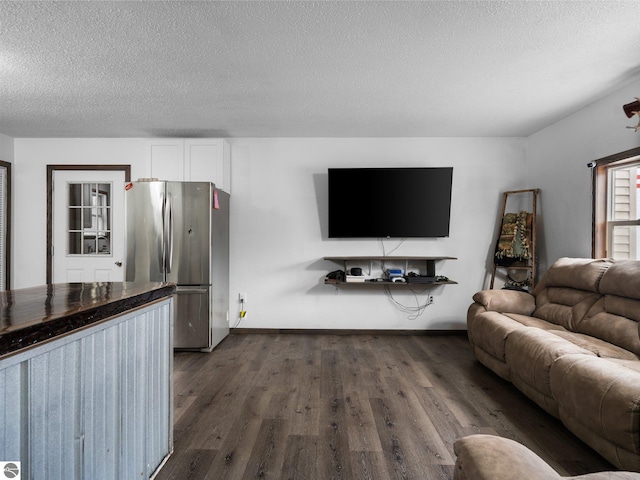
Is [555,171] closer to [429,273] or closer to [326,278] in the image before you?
[429,273]

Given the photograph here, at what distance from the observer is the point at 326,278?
4.21 meters

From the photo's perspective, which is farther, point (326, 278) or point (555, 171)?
point (326, 278)

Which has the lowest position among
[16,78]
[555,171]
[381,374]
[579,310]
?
[381,374]

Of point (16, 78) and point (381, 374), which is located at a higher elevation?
point (16, 78)

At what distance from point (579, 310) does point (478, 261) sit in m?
1.56

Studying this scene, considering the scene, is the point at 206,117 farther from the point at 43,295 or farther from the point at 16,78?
the point at 43,295

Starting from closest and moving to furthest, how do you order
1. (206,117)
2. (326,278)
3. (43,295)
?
(43,295) → (206,117) → (326,278)

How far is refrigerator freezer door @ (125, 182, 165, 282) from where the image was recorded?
3.71 m

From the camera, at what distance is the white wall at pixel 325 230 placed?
435cm

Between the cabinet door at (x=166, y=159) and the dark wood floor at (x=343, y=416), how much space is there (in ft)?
7.12

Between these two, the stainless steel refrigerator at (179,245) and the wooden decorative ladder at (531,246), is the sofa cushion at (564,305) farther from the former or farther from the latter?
the stainless steel refrigerator at (179,245)

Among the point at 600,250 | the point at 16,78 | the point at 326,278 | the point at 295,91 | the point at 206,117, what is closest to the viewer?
the point at 16,78

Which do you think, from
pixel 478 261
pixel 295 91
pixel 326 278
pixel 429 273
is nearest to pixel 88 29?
pixel 295 91

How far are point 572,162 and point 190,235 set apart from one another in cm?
416
